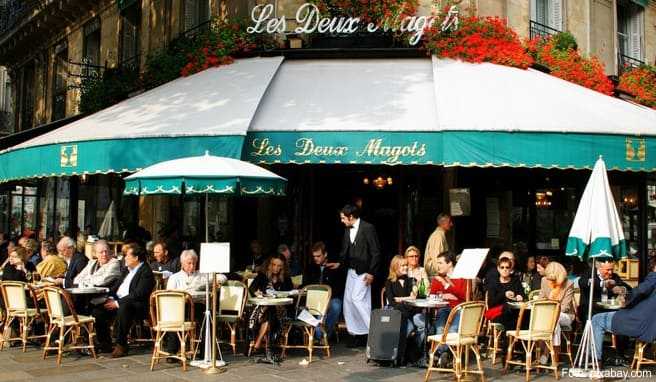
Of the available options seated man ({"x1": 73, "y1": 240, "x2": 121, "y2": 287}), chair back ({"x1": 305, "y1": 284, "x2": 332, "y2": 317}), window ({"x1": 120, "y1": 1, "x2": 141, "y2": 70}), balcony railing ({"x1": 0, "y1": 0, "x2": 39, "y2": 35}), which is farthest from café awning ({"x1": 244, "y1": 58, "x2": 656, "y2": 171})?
balcony railing ({"x1": 0, "y1": 0, "x2": 39, "y2": 35})

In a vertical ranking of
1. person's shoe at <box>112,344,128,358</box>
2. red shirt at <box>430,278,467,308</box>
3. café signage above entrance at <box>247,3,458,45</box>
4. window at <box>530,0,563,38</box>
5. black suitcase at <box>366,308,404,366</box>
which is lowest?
person's shoe at <box>112,344,128,358</box>

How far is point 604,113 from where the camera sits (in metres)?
10.3

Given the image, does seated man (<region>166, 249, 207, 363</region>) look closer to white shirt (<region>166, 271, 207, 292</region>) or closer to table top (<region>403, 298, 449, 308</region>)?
white shirt (<region>166, 271, 207, 292</region>)

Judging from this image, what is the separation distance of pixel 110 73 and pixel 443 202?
27.6 ft

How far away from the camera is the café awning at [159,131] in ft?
31.9

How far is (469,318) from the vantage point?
24.8 feet

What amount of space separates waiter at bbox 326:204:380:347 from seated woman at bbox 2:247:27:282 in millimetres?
4490

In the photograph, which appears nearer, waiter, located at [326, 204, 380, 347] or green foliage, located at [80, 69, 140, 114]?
waiter, located at [326, 204, 380, 347]

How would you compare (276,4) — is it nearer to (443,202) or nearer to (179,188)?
(443,202)

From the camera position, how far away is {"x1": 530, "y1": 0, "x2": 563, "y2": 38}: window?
13852 mm

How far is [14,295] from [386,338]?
492 cm

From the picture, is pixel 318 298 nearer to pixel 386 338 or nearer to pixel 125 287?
pixel 386 338

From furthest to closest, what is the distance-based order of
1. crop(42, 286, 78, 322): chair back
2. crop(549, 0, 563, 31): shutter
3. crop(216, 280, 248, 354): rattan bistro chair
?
crop(549, 0, 563, 31): shutter < crop(216, 280, 248, 354): rattan bistro chair < crop(42, 286, 78, 322): chair back

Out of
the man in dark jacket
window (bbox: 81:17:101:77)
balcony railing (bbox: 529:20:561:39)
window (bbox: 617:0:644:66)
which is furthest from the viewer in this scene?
window (bbox: 81:17:101:77)
